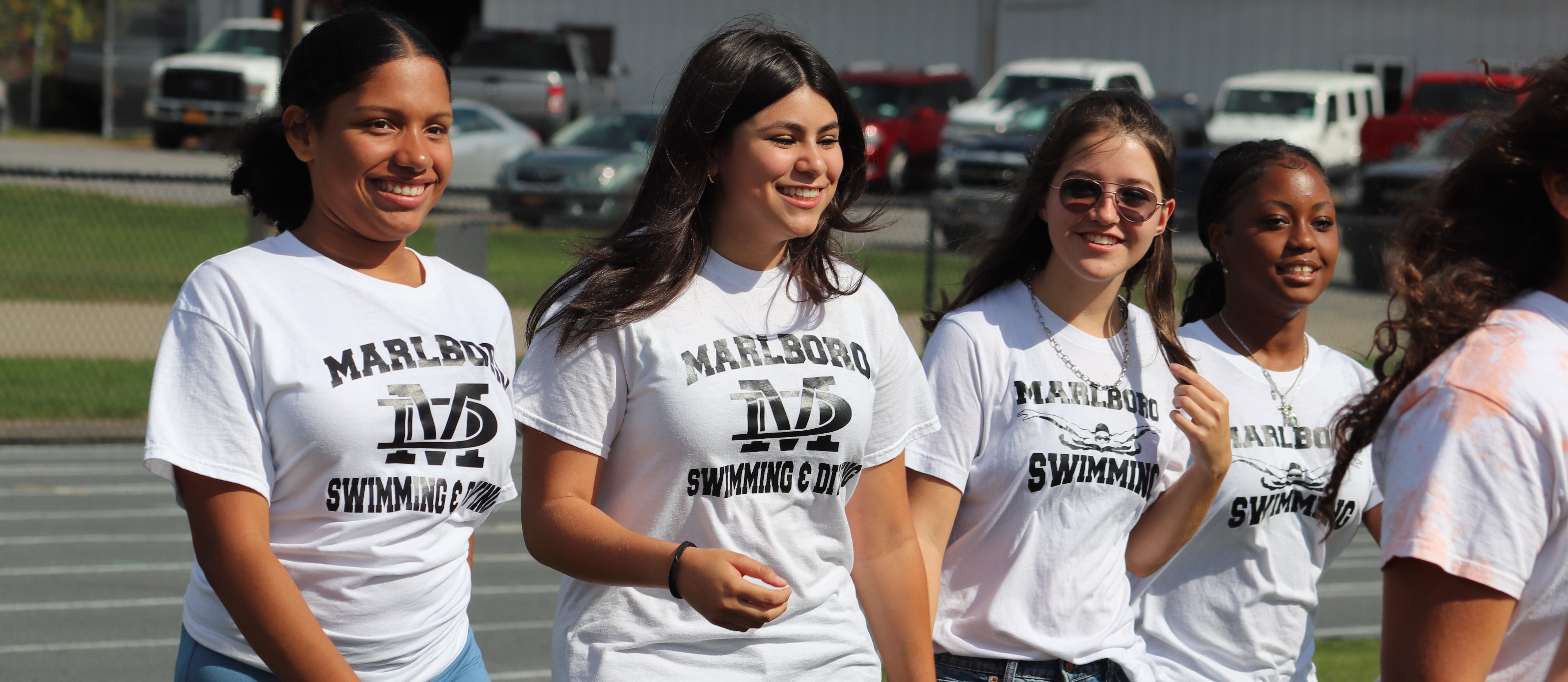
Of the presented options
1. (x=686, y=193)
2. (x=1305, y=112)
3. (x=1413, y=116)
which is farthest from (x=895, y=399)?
(x=1305, y=112)

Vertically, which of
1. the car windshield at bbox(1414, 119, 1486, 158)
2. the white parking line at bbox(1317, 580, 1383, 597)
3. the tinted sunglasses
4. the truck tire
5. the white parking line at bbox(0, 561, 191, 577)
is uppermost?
the car windshield at bbox(1414, 119, 1486, 158)

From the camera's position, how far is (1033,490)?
3082mm

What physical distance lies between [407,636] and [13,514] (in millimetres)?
5830

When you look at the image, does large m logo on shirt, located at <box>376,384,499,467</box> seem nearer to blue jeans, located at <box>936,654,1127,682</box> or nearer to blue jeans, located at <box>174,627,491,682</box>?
blue jeans, located at <box>174,627,491,682</box>

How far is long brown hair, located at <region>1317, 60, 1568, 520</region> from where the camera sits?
1.96 m

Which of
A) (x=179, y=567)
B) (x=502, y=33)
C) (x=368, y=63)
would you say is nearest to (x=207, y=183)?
(x=179, y=567)

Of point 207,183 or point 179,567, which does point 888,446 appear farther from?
point 207,183

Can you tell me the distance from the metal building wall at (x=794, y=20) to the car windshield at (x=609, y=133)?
50.6 ft

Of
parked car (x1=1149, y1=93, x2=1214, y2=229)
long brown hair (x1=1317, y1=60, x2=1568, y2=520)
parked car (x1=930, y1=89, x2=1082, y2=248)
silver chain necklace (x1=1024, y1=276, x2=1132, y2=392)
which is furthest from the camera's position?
parked car (x1=1149, y1=93, x2=1214, y2=229)

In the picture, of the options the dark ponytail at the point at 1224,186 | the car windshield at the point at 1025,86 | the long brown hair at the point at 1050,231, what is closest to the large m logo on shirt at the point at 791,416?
the long brown hair at the point at 1050,231

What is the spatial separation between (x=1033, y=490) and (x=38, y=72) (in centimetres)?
3801

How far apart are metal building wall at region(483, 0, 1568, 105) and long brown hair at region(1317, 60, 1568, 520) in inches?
1267

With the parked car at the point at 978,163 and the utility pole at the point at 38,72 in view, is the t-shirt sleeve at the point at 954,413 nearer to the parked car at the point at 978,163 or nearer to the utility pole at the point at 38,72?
the parked car at the point at 978,163

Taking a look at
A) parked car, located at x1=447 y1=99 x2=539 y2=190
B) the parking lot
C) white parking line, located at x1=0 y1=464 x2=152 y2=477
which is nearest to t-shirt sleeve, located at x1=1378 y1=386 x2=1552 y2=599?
the parking lot
